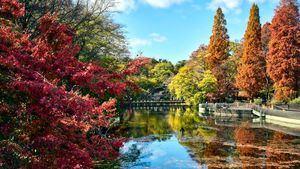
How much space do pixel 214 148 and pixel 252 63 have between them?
29.4 m

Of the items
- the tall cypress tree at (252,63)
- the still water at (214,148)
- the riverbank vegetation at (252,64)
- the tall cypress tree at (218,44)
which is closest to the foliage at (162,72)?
the riverbank vegetation at (252,64)

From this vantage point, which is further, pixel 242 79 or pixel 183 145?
pixel 242 79

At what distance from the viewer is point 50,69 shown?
22.8 feet

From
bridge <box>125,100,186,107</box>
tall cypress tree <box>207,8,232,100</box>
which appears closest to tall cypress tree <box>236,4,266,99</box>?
tall cypress tree <box>207,8,232,100</box>

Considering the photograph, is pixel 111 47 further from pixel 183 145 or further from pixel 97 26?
pixel 183 145

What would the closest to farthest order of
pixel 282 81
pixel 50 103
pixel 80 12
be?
1. pixel 50 103
2. pixel 80 12
3. pixel 282 81

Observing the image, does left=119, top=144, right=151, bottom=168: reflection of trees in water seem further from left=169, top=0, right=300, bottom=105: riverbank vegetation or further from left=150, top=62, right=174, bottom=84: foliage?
left=150, top=62, right=174, bottom=84: foliage

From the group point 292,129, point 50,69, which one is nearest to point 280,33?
point 292,129

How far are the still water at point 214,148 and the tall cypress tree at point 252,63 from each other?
1758 centimetres

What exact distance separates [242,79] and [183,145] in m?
28.3

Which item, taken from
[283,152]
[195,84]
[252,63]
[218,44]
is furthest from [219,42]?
[283,152]

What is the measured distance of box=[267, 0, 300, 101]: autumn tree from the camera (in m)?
40.2

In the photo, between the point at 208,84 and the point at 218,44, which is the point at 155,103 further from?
the point at 208,84

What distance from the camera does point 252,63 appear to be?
4919 centimetres
